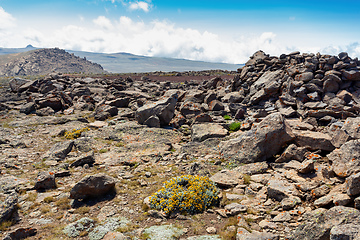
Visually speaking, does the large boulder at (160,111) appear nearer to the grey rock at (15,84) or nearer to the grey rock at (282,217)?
the grey rock at (282,217)

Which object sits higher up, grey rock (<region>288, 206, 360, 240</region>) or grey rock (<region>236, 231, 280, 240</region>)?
grey rock (<region>288, 206, 360, 240</region>)

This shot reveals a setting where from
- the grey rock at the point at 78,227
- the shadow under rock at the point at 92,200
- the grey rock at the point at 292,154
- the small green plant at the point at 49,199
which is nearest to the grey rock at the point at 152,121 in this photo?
the shadow under rock at the point at 92,200

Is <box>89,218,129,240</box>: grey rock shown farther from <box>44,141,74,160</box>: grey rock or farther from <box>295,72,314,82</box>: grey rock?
<box>295,72,314,82</box>: grey rock

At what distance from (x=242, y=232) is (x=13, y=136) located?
19063mm

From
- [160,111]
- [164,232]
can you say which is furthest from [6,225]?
[160,111]

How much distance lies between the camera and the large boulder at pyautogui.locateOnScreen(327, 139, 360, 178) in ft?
25.8

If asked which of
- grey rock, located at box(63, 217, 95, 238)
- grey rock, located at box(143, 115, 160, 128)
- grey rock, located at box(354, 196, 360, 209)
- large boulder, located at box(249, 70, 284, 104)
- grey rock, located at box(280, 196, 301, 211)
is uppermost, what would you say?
large boulder, located at box(249, 70, 284, 104)

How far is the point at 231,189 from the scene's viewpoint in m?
9.44

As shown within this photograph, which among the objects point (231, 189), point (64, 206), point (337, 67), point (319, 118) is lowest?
point (64, 206)

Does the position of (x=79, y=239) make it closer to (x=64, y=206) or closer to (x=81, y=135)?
(x=64, y=206)

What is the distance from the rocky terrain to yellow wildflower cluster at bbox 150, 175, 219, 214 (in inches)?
3.2

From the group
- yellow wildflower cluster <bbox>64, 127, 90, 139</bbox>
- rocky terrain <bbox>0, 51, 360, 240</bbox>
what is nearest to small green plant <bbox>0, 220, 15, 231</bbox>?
rocky terrain <bbox>0, 51, 360, 240</bbox>

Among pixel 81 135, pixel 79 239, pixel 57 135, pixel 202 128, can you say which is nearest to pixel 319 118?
pixel 202 128

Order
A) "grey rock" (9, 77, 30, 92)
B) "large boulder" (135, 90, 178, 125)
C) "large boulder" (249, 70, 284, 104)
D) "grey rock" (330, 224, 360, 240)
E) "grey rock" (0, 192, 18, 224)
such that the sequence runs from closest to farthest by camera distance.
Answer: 1. "grey rock" (330, 224, 360, 240)
2. "grey rock" (0, 192, 18, 224)
3. "large boulder" (135, 90, 178, 125)
4. "large boulder" (249, 70, 284, 104)
5. "grey rock" (9, 77, 30, 92)
